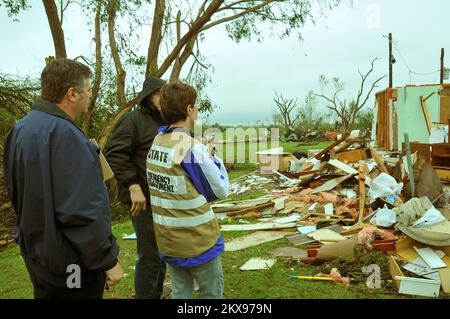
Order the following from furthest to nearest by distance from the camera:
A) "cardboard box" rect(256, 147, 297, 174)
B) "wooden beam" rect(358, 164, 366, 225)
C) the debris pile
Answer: "cardboard box" rect(256, 147, 297, 174)
"wooden beam" rect(358, 164, 366, 225)
the debris pile

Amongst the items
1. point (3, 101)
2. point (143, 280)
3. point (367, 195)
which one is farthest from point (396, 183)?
point (3, 101)

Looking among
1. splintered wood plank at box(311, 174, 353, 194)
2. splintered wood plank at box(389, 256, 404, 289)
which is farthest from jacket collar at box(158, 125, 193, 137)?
splintered wood plank at box(311, 174, 353, 194)

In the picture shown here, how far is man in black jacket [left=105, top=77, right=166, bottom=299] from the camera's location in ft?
10.2

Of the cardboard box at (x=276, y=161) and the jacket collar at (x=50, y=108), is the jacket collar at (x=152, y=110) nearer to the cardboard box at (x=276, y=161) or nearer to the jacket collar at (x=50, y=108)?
the jacket collar at (x=50, y=108)

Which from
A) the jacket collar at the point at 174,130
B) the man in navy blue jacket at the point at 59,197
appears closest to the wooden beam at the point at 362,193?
the jacket collar at the point at 174,130

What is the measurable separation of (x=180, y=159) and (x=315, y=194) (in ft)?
21.3

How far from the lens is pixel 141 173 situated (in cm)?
324

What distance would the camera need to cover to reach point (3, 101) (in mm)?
9484

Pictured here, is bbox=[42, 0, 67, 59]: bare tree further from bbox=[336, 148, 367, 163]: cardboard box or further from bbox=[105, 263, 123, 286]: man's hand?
bbox=[105, 263, 123, 286]: man's hand

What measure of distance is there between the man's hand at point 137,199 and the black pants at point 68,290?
99 centimetres

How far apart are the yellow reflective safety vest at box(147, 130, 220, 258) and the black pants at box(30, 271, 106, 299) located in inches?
20.1

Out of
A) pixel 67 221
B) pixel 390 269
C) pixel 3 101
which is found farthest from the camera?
pixel 3 101

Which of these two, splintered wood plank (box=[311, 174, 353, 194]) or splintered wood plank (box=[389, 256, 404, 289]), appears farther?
splintered wood plank (box=[311, 174, 353, 194])
